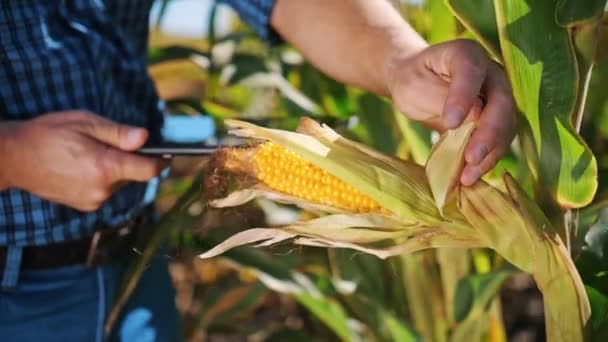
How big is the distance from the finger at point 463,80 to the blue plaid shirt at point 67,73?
0.33 m

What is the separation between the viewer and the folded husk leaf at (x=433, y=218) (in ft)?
1.93

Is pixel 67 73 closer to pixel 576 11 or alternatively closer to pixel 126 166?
pixel 126 166

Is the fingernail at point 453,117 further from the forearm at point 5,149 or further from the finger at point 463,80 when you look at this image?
the forearm at point 5,149

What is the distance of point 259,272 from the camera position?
44.2 inches

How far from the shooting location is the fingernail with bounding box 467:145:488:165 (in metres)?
0.57

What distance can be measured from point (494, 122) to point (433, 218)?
0.24 ft

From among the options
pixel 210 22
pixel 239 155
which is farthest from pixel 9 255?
pixel 210 22

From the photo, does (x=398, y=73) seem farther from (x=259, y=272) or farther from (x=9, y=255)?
(x=259, y=272)

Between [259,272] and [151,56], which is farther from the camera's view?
[151,56]

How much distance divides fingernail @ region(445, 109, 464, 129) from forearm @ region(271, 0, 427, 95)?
163 millimetres

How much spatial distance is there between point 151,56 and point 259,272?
37 centimetres

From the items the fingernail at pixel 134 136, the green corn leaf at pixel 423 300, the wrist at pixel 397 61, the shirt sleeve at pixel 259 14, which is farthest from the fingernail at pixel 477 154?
the green corn leaf at pixel 423 300

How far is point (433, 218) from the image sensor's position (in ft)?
2.01

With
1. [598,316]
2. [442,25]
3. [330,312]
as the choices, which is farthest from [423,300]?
[598,316]
